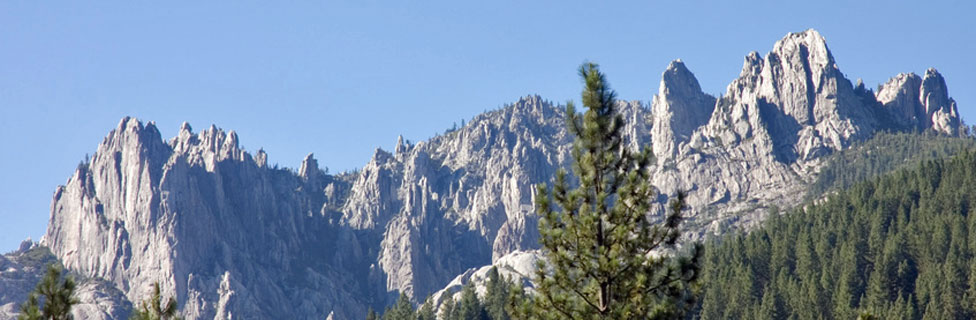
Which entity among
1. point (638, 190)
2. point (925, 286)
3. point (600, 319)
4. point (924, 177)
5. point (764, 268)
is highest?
point (924, 177)

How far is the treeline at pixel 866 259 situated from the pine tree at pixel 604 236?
288ft

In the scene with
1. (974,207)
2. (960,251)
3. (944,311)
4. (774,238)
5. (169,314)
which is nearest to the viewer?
(169,314)

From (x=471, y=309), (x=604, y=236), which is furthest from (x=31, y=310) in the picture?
(x=471, y=309)

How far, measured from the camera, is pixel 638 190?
3653 centimetres

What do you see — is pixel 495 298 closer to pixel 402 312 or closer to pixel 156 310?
pixel 402 312

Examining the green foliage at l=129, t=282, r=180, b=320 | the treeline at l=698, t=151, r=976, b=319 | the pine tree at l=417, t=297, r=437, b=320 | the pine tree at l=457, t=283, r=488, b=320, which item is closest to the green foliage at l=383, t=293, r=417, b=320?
the pine tree at l=417, t=297, r=437, b=320

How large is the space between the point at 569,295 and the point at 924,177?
173715mm

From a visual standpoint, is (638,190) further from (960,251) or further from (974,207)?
(974,207)

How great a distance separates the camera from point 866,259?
157 meters

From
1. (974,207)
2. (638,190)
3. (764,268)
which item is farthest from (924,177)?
(638,190)

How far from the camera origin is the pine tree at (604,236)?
35.4 meters

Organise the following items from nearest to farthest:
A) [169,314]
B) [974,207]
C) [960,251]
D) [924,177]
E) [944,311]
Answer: [169,314] < [944,311] < [960,251] < [974,207] < [924,177]

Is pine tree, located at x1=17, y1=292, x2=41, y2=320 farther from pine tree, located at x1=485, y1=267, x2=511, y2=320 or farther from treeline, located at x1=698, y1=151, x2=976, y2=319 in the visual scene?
pine tree, located at x1=485, y1=267, x2=511, y2=320

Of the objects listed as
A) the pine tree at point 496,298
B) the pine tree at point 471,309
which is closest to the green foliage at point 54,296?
the pine tree at point 496,298
